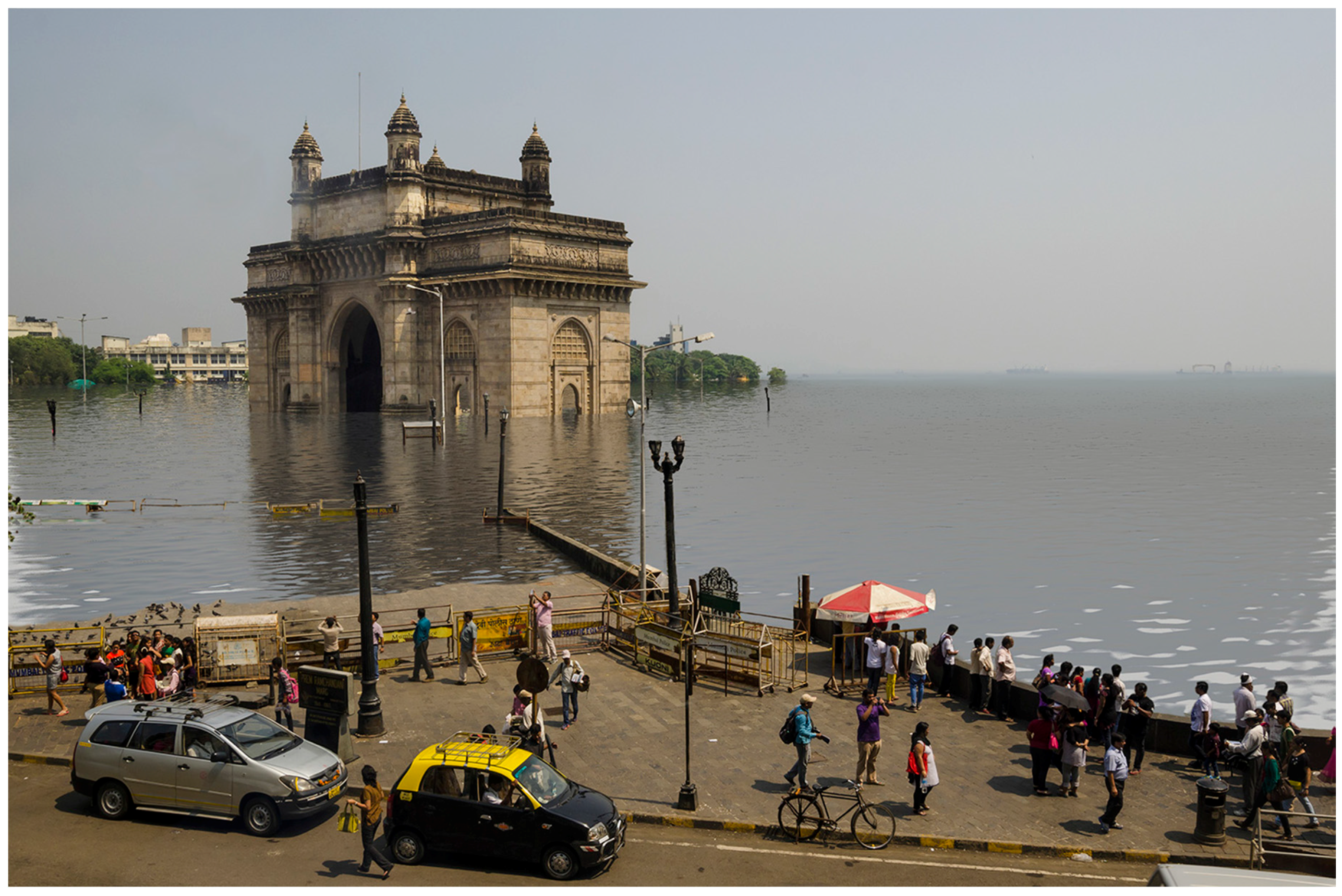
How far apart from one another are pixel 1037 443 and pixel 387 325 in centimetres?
6041

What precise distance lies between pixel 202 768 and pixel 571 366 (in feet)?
272

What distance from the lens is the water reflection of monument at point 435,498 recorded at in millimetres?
33406

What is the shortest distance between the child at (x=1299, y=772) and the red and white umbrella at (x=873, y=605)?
7133 millimetres

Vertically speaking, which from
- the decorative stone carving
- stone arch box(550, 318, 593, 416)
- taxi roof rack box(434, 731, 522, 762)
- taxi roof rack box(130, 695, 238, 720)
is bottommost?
taxi roof rack box(434, 731, 522, 762)

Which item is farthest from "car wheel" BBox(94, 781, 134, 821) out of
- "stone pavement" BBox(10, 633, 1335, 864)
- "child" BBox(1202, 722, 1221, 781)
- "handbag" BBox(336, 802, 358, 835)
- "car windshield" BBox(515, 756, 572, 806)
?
"child" BBox(1202, 722, 1221, 781)

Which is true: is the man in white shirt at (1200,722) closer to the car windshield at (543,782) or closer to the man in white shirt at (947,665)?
the man in white shirt at (947,665)

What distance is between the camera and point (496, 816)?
516 inches

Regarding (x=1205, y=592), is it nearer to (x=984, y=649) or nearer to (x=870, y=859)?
Answer: (x=984, y=649)

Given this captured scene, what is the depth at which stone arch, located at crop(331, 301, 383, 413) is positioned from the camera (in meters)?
108

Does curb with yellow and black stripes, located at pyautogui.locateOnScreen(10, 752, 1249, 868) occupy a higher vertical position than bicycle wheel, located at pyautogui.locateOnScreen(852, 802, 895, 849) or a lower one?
lower

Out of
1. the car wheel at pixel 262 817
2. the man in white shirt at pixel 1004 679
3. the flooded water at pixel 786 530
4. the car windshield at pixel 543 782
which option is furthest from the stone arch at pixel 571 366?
the car windshield at pixel 543 782

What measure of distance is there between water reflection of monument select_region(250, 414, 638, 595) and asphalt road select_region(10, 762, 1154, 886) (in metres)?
15.7

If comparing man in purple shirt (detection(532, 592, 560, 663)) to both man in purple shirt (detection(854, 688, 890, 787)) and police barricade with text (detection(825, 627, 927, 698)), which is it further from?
man in purple shirt (detection(854, 688, 890, 787))

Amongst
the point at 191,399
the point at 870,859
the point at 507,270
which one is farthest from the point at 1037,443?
the point at 191,399
